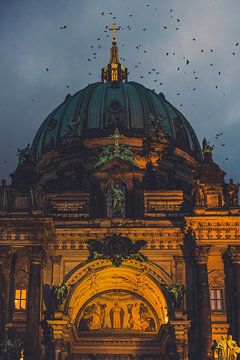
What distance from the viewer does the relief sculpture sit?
159 feet

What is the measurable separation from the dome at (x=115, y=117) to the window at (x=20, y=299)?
1714 cm

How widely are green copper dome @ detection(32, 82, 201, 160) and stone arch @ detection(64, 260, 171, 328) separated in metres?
14.1

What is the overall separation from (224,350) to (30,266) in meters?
12.4

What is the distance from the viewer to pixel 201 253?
44.2m

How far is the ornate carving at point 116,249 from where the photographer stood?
45.0 metres

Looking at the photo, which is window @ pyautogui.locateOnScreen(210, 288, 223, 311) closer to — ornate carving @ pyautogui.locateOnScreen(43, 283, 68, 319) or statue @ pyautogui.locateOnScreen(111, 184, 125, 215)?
statue @ pyautogui.locateOnScreen(111, 184, 125, 215)

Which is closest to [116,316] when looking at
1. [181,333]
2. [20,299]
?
[181,333]

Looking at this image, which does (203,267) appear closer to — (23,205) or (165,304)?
(165,304)

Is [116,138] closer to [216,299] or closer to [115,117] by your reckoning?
[115,117]

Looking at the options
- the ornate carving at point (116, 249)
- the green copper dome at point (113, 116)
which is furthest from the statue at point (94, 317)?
the green copper dome at point (113, 116)

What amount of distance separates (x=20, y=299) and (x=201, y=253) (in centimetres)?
1133

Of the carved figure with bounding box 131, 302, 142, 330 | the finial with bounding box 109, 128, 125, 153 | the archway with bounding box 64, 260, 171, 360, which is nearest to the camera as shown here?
the archway with bounding box 64, 260, 171, 360

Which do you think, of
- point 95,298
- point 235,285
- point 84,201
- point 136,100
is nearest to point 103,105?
point 136,100

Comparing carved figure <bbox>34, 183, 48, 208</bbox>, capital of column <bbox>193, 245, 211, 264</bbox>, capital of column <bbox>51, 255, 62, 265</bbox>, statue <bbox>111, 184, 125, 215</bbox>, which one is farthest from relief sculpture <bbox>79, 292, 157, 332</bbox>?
carved figure <bbox>34, 183, 48, 208</bbox>
